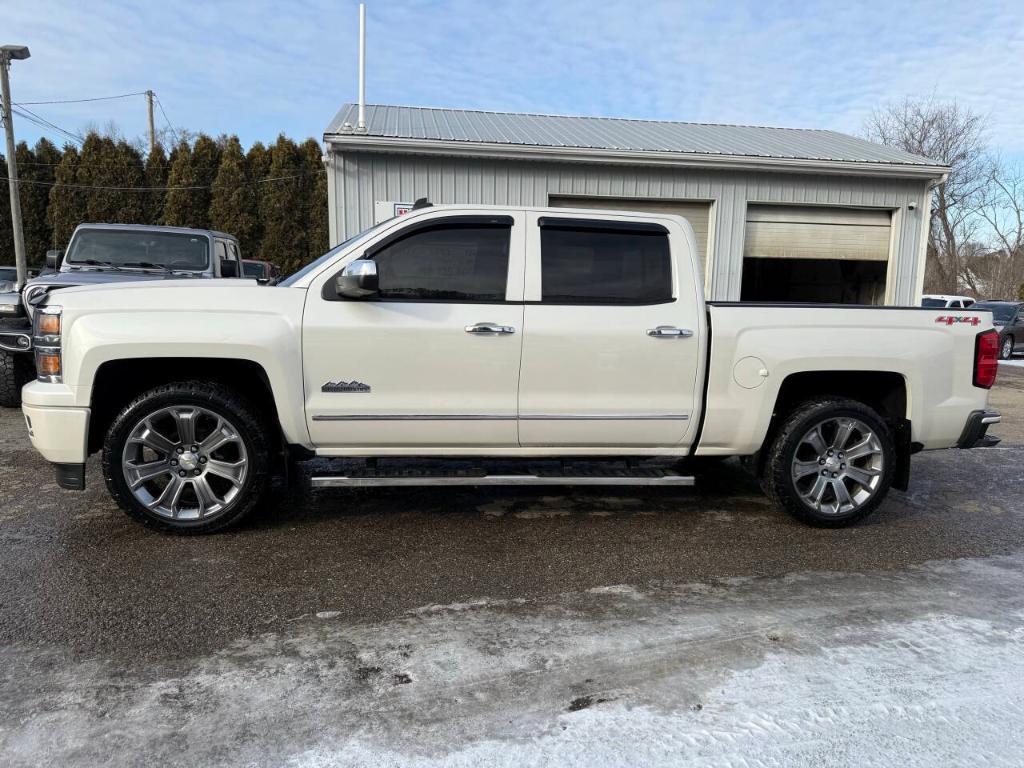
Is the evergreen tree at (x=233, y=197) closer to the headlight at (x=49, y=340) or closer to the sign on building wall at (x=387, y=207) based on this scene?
the sign on building wall at (x=387, y=207)

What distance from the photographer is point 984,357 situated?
4.59m

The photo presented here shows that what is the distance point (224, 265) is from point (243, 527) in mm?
4376

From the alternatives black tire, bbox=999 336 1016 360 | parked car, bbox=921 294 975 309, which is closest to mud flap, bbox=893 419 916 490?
black tire, bbox=999 336 1016 360

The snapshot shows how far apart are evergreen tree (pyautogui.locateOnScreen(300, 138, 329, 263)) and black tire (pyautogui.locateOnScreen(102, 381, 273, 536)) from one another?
23.1m

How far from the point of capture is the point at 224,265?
7859 mm

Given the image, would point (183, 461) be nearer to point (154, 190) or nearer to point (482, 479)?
point (482, 479)

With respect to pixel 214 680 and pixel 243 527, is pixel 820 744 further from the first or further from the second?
pixel 243 527

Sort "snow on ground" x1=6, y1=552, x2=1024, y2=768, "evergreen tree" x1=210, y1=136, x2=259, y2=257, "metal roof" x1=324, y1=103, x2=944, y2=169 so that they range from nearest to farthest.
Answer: "snow on ground" x1=6, y1=552, x2=1024, y2=768, "metal roof" x1=324, y1=103, x2=944, y2=169, "evergreen tree" x1=210, y1=136, x2=259, y2=257

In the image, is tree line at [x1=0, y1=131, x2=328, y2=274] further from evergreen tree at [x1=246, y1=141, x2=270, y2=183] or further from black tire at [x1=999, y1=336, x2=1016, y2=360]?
black tire at [x1=999, y1=336, x2=1016, y2=360]

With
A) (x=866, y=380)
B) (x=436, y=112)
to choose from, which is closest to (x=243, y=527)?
(x=866, y=380)

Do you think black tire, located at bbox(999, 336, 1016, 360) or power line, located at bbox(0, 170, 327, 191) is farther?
power line, located at bbox(0, 170, 327, 191)

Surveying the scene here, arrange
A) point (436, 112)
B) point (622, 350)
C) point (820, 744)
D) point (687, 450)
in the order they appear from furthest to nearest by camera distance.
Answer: point (436, 112)
point (687, 450)
point (622, 350)
point (820, 744)

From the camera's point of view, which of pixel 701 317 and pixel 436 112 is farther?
pixel 436 112

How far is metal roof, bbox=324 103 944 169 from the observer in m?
11.5
